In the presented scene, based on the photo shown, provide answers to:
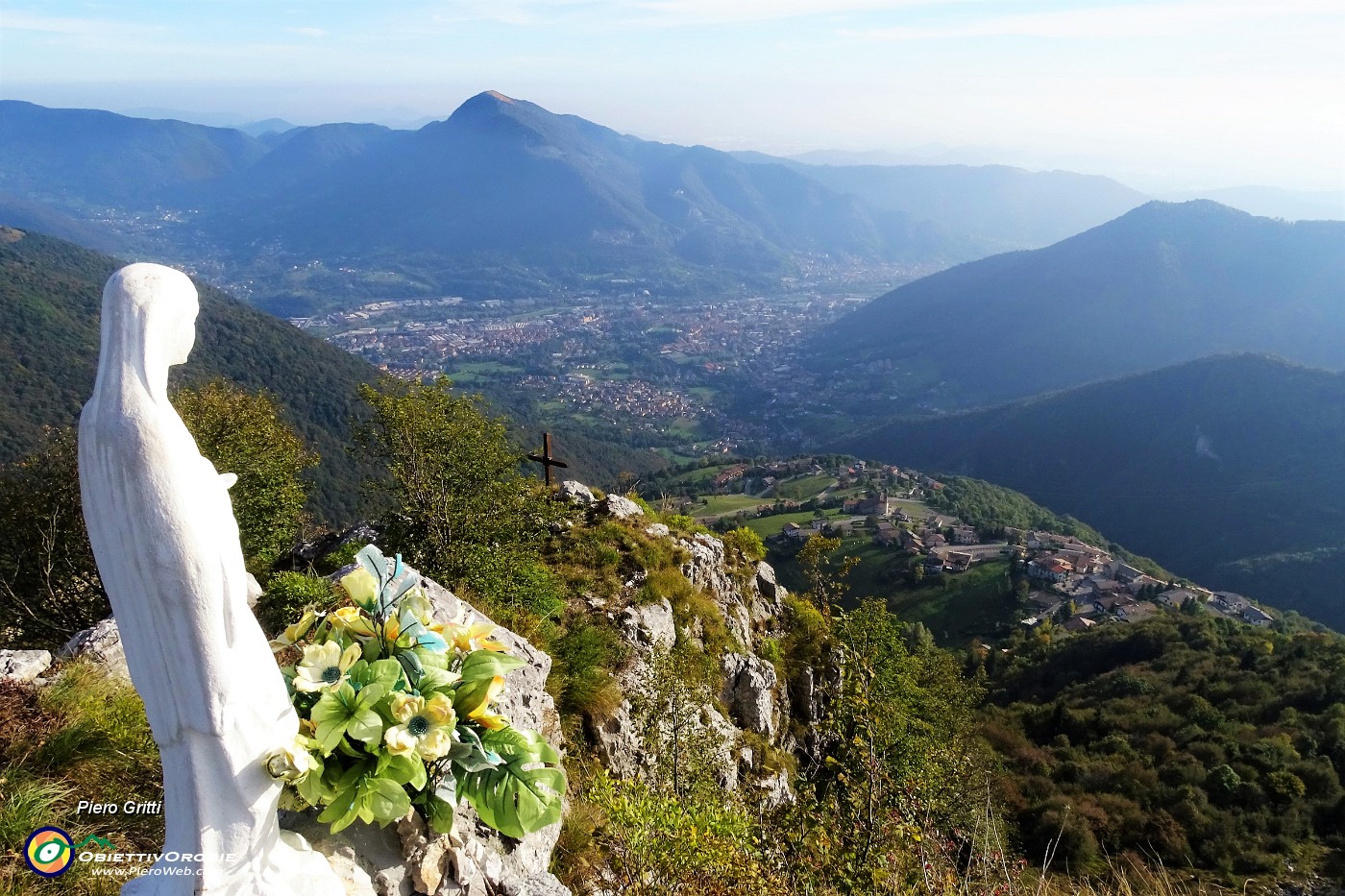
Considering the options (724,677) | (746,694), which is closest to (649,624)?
(724,677)

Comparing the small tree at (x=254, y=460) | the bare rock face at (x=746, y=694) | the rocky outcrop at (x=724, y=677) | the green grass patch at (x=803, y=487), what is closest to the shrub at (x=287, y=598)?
the rocky outcrop at (x=724, y=677)

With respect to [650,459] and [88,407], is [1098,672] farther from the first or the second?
[650,459]

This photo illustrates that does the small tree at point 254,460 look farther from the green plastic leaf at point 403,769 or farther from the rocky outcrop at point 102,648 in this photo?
the green plastic leaf at point 403,769

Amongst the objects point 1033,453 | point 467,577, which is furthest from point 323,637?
point 1033,453

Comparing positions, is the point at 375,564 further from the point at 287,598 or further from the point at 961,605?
the point at 961,605

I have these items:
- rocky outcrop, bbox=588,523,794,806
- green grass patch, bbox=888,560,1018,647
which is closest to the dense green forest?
rocky outcrop, bbox=588,523,794,806
